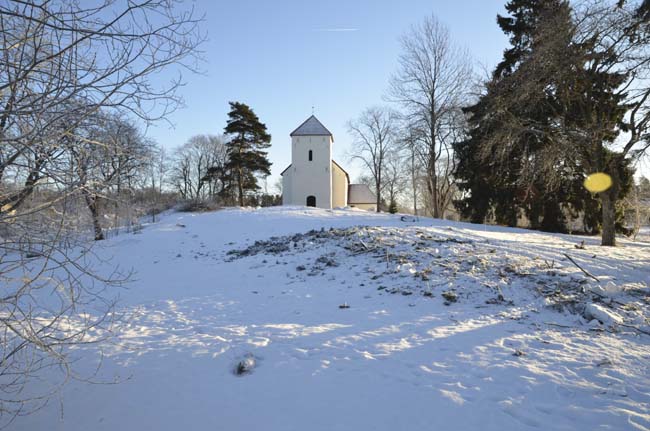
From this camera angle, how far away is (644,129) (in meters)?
11.0

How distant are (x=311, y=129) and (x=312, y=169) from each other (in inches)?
154

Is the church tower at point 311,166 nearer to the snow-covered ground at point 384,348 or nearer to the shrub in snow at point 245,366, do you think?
the snow-covered ground at point 384,348

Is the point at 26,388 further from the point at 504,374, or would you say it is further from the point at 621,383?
the point at 621,383

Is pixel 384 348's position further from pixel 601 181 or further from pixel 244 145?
pixel 244 145

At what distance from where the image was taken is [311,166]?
31.7 metres

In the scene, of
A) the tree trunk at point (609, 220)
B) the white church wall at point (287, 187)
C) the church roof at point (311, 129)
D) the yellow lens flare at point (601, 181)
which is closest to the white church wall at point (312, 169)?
the church roof at point (311, 129)

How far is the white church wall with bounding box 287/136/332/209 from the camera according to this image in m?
31.6

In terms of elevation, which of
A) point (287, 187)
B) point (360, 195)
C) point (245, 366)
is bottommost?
point (245, 366)

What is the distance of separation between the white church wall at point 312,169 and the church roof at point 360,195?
12.0m

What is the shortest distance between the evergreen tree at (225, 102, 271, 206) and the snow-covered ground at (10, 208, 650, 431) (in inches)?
1002

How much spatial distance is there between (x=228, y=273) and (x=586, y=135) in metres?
12.6

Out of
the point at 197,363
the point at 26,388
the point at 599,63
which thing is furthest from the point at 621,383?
the point at 599,63

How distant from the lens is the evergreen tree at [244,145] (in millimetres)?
33031

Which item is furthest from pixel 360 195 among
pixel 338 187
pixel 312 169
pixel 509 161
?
pixel 509 161
